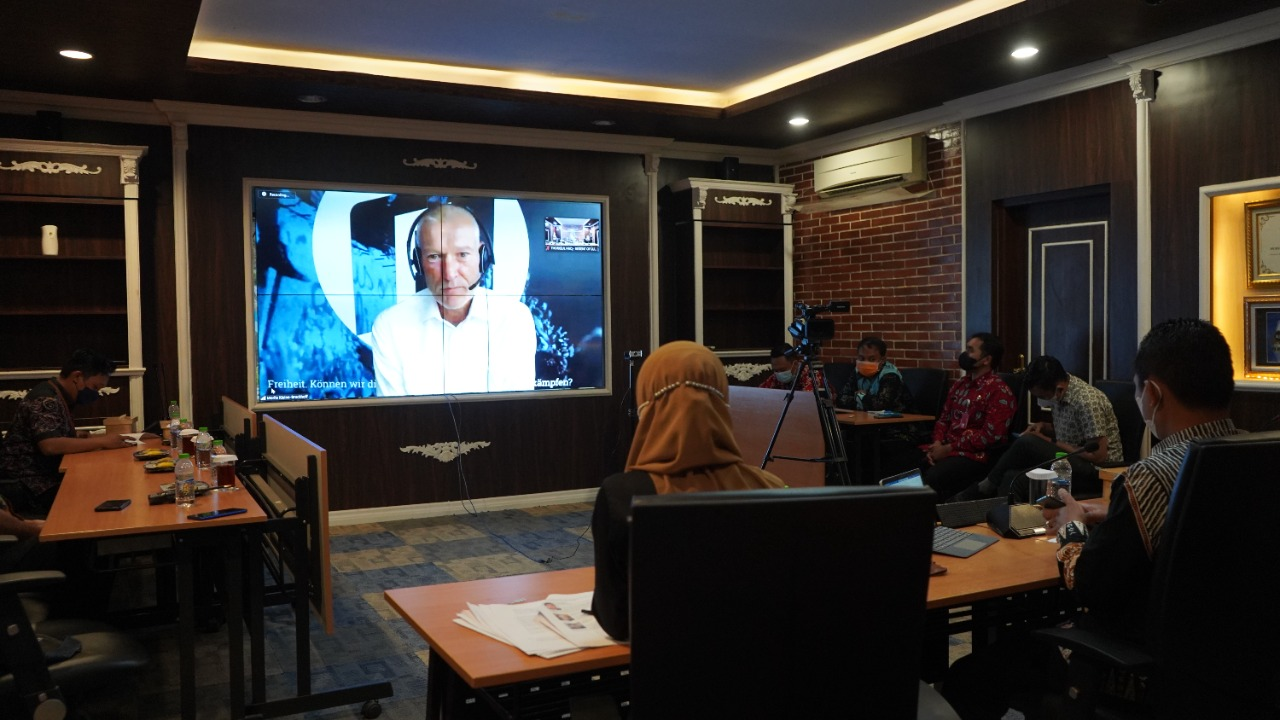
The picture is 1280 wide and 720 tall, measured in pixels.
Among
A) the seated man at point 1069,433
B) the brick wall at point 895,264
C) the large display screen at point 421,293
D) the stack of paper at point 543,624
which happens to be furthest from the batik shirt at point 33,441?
the brick wall at point 895,264

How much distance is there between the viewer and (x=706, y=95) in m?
6.22

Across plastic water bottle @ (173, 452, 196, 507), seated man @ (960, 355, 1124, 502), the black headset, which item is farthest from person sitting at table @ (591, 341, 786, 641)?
the black headset

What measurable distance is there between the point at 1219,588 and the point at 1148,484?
0.68 feet

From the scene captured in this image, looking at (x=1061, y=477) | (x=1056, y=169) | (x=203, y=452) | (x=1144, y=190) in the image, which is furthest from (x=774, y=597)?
(x=1056, y=169)

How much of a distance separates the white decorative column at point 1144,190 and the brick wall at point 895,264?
1.24 m

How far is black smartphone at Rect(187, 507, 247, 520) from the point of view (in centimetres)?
283

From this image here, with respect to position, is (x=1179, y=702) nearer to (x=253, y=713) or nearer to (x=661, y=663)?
(x=661, y=663)

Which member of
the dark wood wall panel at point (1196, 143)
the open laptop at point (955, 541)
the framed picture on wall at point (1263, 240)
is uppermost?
the dark wood wall panel at point (1196, 143)

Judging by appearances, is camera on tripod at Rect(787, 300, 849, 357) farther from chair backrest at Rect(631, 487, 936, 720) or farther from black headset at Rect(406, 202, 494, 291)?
chair backrest at Rect(631, 487, 936, 720)

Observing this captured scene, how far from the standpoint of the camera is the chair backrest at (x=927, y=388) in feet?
19.0

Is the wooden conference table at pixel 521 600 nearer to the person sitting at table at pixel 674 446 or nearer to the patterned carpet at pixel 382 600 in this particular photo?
the person sitting at table at pixel 674 446

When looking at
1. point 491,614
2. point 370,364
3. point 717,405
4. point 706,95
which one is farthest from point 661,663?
point 706,95

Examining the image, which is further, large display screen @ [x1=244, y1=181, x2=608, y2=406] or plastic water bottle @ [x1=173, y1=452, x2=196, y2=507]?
large display screen @ [x1=244, y1=181, x2=608, y2=406]

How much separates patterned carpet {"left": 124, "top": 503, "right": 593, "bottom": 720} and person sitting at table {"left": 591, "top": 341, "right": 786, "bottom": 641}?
1715 millimetres
